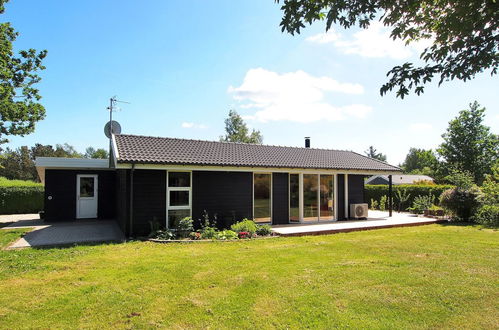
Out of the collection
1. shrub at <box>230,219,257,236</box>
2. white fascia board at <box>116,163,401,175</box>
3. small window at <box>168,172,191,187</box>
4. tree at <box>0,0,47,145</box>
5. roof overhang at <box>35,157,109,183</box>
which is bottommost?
shrub at <box>230,219,257,236</box>

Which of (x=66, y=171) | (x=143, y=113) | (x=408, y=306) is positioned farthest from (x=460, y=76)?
(x=143, y=113)

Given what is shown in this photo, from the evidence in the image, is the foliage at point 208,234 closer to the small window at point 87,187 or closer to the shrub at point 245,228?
the shrub at point 245,228

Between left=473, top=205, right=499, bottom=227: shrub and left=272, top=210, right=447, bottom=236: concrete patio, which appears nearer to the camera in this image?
left=272, top=210, right=447, bottom=236: concrete patio

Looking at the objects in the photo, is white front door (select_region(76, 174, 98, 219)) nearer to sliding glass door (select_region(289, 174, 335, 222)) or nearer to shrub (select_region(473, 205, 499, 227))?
sliding glass door (select_region(289, 174, 335, 222))

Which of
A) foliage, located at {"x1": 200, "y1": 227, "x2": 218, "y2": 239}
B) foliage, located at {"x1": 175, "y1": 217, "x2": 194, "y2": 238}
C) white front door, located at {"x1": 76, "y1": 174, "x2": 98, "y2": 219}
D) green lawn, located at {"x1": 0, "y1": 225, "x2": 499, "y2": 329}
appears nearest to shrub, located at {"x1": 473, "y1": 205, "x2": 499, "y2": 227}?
green lawn, located at {"x1": 0, "y1": 225, "x2": 499, "y2": 329}

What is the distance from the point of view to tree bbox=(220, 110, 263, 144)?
45.3 meters

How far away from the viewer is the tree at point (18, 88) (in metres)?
15.6

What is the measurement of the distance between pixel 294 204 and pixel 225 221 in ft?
11.3

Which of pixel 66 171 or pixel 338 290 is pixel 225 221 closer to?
pixel 338 290

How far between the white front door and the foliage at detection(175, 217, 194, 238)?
7.38 metres

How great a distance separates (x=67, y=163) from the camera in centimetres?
1452

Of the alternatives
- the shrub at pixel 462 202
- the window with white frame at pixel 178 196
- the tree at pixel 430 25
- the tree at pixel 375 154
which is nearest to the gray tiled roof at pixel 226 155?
the window with white frame at pixel 178 196

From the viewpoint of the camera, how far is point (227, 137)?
46156 mm

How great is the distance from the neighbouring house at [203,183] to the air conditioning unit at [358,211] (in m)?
0.28
